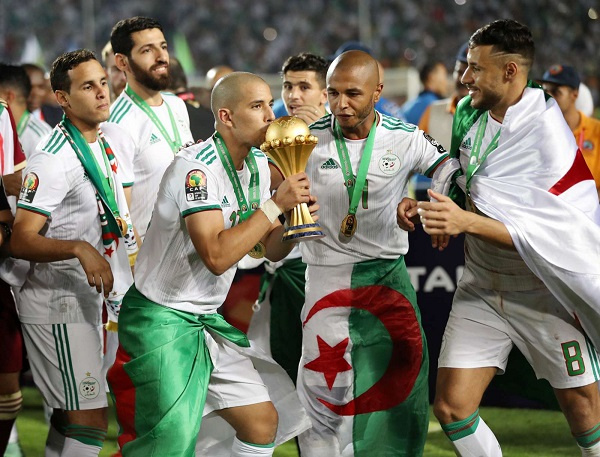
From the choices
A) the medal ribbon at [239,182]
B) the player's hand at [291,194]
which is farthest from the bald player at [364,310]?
the player's hand at [291,194]

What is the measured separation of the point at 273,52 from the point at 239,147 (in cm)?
1716

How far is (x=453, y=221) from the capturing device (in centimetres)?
415

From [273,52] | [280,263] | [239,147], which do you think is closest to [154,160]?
[280,263]

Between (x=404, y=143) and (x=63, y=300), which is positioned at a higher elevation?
(x=404, y=143)

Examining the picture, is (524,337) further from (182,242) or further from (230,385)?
(182,242)

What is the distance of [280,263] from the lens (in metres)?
6.06

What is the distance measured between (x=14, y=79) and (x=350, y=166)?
318 centimetres

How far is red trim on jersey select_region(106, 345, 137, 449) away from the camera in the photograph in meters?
4.21

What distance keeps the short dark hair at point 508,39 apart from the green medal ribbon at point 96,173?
184 cm

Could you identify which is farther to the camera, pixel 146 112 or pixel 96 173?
pixel 146 112

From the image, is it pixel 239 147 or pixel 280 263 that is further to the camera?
pixel 280 263

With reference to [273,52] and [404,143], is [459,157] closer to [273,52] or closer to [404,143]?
[404,143]

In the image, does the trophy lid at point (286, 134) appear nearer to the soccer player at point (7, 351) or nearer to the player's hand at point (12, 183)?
the player's hand at point (12, 183)

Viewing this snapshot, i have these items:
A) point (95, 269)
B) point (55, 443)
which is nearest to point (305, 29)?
point (55, 443)
